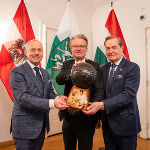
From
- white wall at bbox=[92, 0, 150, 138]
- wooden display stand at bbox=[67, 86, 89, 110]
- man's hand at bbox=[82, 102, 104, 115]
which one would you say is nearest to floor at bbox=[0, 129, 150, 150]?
white wall at bbox=[92, 0, 150, 138]

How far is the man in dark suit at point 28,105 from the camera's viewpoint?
1.13m

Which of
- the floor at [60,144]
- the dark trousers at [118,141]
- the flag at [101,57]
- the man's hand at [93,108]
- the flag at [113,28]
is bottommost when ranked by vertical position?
the floor at [60,144]

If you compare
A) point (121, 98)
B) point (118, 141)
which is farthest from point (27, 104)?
point (118, 141)

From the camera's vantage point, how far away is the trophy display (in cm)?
97

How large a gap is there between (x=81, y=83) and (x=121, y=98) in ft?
1.31

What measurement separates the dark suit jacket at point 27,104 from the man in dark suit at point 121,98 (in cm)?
50

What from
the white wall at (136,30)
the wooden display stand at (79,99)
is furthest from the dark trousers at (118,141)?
the white wall at (136,30)

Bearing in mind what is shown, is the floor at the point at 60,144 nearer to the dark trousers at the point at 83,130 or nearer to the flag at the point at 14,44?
the flag at the point at 14,44

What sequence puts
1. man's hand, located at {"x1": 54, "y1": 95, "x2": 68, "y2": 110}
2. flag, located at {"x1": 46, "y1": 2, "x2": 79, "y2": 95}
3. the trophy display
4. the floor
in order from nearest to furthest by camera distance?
the trophy display, man's hand, located at {"x1": 54, "y1": 95, "x2": 68, "y2": 110}, flag, located at {"x1": 46, "y1": 2, "x2": 79, "y2": 95}, the floor

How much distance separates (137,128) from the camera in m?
1.33

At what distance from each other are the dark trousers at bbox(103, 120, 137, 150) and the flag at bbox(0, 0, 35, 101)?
156 cm

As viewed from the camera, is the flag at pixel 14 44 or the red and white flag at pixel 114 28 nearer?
the flag at pixel 14 44

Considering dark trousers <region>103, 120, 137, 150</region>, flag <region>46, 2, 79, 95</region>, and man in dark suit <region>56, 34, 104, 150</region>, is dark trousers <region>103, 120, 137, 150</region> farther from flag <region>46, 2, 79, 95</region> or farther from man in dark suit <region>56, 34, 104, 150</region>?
flag <region>46, 2, 79, 95</region>

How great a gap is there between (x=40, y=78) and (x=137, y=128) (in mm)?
932
